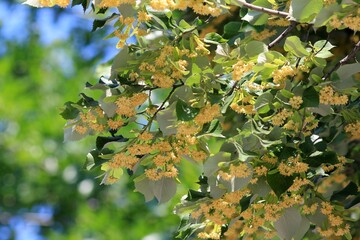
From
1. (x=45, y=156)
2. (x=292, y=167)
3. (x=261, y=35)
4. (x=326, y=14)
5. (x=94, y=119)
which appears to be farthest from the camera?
(x=45, y=156)

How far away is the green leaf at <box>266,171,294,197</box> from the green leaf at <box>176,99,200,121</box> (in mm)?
151

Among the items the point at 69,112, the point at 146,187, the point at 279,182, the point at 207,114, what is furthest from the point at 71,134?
the point at 279,182

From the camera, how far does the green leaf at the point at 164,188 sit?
4.87 ft

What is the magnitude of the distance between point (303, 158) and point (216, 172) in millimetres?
142

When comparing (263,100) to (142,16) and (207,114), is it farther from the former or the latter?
(142,16)

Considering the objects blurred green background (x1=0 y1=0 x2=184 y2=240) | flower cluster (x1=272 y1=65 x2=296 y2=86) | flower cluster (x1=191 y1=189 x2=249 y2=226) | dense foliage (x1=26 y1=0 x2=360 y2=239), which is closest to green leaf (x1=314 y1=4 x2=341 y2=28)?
dense foliage (x1=26 y1=0 x2=360 y2=239)

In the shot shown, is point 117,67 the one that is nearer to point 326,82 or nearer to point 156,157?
point 156,157

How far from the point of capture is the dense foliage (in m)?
1.30

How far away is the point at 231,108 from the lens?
141 centimetres

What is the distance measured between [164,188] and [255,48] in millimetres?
305

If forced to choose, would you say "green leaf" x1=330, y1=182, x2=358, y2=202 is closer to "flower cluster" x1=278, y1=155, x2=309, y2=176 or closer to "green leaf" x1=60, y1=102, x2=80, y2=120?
"flower cluster" x1=278, y1=155, x2=309, y2=176

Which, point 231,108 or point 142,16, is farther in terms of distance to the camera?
point 231,108

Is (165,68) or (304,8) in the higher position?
(304,8)

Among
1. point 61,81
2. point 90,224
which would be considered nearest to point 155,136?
point 90,224
